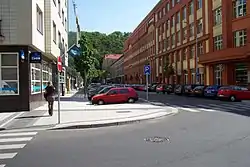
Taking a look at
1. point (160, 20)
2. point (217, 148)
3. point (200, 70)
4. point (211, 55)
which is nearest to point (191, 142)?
point (217, 148)

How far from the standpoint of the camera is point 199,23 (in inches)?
2045

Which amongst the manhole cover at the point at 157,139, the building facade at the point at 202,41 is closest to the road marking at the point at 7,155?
the manhole cover at the point at 157,139

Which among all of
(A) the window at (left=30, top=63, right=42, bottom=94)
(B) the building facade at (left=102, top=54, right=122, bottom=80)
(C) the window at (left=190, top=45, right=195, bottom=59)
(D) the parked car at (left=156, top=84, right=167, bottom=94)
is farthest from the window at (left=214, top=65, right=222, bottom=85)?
(B) the building facade at (left=102, top=54, right=122, bottom=80)

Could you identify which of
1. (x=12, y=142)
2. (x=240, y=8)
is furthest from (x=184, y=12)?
(x=12, y=142)

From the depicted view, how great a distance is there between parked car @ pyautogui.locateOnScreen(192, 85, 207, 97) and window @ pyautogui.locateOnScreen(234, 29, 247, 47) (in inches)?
278

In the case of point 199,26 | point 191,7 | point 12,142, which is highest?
point 191,7

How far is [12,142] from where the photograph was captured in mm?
10531

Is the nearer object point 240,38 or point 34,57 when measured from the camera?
point 34,57

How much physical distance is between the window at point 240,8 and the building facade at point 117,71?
337ft

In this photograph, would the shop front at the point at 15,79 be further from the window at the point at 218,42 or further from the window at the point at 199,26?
the window at the point at 199,26

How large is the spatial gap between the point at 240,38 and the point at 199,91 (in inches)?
332

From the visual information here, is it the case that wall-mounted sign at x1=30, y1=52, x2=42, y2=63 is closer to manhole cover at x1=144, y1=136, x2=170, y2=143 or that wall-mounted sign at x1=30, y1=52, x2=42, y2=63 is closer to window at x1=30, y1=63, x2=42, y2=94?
window at x1=30, y1=63, x2=42, y2=94

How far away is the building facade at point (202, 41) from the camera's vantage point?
39219mm

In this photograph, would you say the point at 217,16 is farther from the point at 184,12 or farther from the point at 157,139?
the point at 157,139
